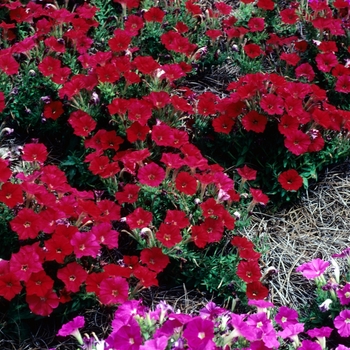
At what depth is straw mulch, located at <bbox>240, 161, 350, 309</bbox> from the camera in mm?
3328

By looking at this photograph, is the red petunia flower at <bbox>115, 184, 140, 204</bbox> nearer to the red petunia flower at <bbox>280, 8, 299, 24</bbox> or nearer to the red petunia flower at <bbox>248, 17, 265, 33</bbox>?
the red petunia flower at <bbox>248, 17, 265, 33</bbox>

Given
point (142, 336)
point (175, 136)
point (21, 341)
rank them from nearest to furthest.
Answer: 1. point (142, 336)
2. point (21, 341)
3. point (175, 136)

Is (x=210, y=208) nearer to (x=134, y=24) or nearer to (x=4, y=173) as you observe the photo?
(x=4, y=173)

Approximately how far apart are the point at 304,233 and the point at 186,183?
2.69 feet

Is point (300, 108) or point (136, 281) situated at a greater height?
point (300, 108)

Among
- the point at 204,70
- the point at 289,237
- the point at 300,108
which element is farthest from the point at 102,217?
the point at 204,70

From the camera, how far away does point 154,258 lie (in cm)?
Answer: 308

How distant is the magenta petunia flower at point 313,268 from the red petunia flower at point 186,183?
678 mm

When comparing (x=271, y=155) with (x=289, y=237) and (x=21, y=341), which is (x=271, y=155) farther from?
(x=21, y=341)

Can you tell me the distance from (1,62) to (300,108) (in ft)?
5.96

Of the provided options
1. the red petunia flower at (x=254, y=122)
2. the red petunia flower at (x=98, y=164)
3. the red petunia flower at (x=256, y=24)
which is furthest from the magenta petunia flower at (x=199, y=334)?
the red petunia flower at (x=256, y=24)

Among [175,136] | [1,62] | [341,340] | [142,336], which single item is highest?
[1,62]

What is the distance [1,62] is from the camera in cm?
377

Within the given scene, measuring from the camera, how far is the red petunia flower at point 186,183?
3234 millimetres
